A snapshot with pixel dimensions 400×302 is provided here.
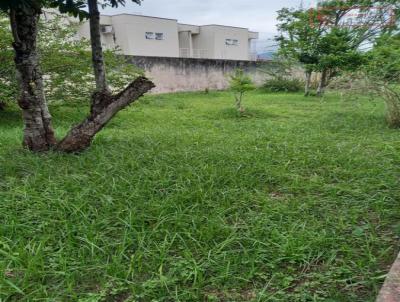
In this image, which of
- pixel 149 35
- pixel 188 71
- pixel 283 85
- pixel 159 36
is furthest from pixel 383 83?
pixel 159 36

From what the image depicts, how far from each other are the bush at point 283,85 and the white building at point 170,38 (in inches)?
252

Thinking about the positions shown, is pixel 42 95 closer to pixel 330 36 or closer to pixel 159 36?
pixel 330 36

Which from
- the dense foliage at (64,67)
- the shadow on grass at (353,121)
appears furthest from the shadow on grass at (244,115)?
the dense foliage at (64,67)

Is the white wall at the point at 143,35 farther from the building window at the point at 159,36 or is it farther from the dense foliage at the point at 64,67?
the dense foliage at the point at 64,67

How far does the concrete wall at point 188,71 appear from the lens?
37.0ft

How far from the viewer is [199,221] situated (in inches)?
87.7

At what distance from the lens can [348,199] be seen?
2.57 meters

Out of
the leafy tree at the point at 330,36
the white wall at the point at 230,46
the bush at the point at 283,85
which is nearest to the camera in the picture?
the leafy tree at the point at 330,36

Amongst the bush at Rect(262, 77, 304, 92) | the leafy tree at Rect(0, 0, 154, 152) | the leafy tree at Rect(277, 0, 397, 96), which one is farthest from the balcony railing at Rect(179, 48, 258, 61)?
the leafy tree at Rect(0, 0, 154, 152)

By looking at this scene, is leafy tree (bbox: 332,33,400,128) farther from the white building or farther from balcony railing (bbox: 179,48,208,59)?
balcony railing (bbox: 179,48,208,59)

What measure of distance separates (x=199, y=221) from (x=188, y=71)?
10731mm

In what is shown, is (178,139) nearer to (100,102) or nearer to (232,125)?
(100,102)

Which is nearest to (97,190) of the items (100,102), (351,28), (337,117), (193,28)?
(100,102)

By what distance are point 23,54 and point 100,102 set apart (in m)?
0.86
